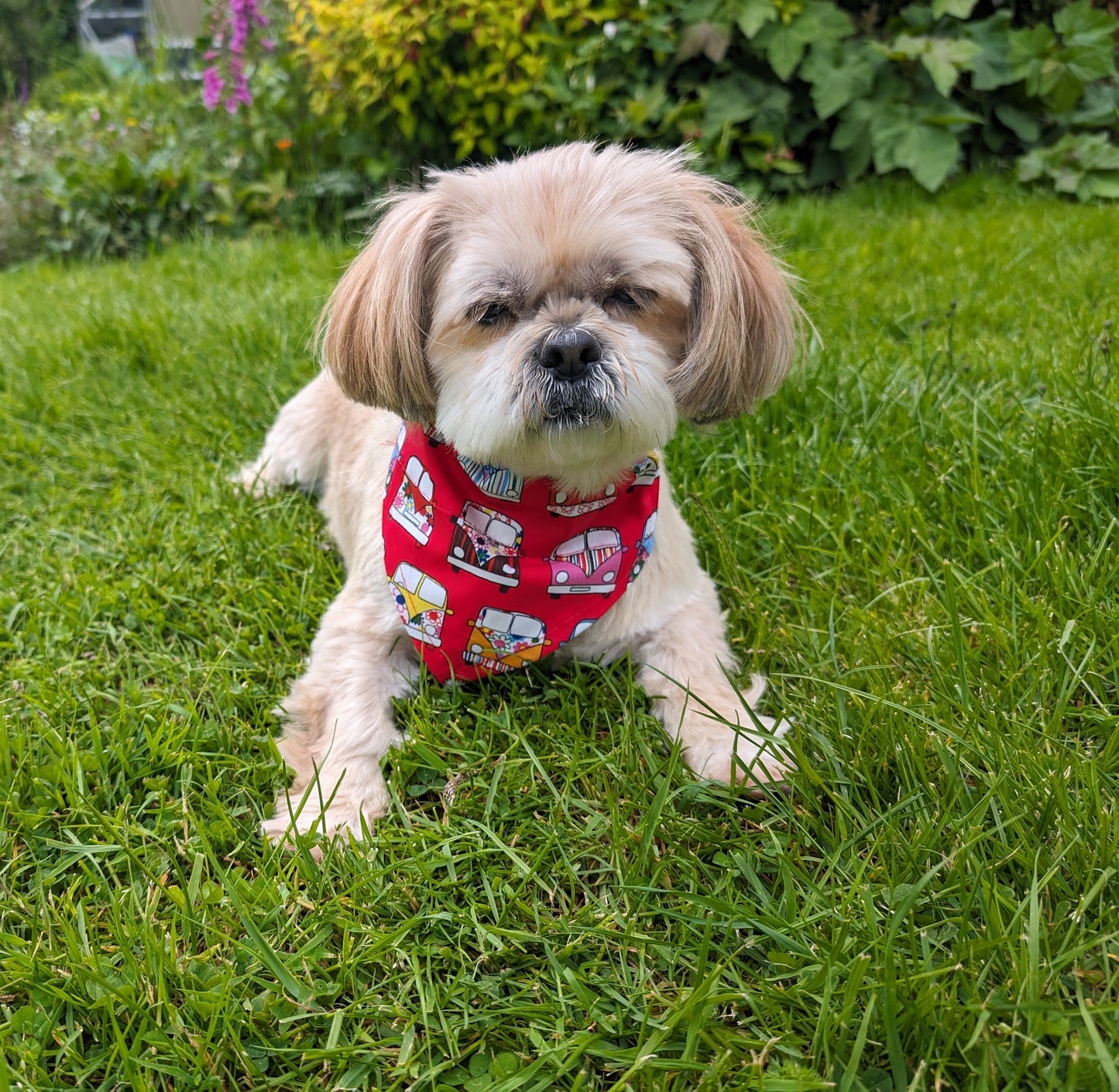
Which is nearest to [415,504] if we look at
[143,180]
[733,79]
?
[733,79]

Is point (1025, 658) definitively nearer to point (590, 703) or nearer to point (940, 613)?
point (940, 613)

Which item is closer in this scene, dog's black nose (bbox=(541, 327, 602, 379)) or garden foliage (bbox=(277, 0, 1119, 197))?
dog's black nose (bbox=(541, 327, 602, 379))

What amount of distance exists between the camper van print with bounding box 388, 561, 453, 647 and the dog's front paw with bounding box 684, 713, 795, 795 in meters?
0.68

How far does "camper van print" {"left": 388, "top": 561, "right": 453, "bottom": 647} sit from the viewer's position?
2.24m

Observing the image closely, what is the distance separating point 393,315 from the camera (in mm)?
2107

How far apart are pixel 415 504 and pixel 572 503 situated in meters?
0.40

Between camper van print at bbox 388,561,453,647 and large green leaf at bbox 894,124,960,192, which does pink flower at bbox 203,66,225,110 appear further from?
camper van print at bbox 388,561,453,647

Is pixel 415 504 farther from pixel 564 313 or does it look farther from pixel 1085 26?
pixel 1085 26

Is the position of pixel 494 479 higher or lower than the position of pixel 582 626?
higher

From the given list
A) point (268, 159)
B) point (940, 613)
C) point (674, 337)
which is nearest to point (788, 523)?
point (940, 613)

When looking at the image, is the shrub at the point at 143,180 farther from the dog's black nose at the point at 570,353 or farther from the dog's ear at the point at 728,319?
the dog's black nose at the point at 570,353

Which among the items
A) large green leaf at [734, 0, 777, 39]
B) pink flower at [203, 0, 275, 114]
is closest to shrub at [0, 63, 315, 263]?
pink flower at [203, 0, 275, 114]

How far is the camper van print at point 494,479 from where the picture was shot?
218cm

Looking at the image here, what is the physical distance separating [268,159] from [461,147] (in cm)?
161
